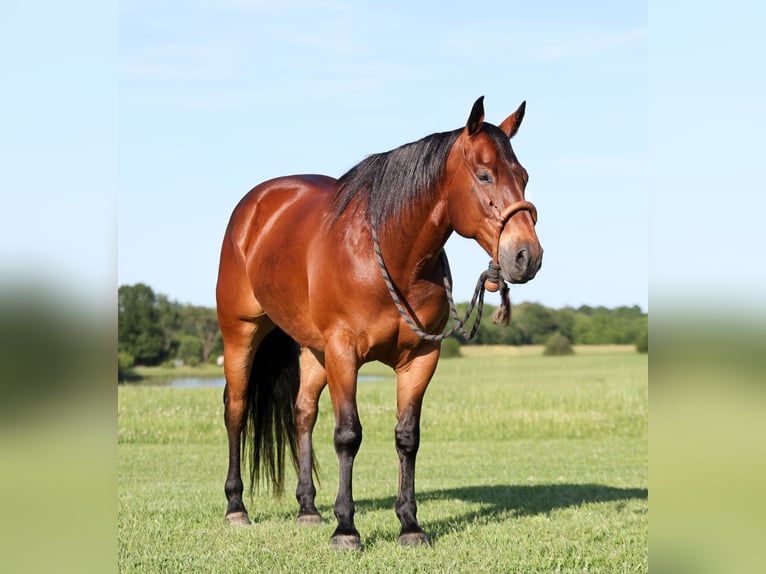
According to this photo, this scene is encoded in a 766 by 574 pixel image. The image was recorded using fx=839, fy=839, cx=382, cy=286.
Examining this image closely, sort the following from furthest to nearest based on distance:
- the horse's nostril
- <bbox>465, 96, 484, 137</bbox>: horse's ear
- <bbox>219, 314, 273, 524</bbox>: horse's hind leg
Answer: <bbox>219, 314, 273, 524</bbox>: horse's hind leg, <bbox>465, 96, 484, 137</bbox>: horse's ear, the horse's nostril

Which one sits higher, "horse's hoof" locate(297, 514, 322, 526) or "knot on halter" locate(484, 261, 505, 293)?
"knot on halter" locate(484, 261, 505, 293)

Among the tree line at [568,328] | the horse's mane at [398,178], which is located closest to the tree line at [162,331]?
the tree line at [568,328]

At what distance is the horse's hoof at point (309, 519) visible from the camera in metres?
6.92

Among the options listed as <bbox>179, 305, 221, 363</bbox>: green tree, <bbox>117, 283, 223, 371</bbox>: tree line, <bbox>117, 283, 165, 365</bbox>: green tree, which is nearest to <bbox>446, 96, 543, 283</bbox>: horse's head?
<bbox>117, 283, 223, 371</bbox>: tree line

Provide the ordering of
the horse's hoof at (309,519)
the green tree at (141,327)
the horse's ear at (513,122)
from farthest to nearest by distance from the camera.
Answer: the green tree at (141,327)
the horse's hoof at (309,519)
the horse's ear at (513,122)

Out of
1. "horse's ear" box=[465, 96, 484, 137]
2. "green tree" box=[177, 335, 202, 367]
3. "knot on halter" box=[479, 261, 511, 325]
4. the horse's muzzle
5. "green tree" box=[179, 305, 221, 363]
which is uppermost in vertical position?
"horse's ear" box=[465, 96, 484, 137]

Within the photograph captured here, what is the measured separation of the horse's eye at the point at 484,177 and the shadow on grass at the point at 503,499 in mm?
2665

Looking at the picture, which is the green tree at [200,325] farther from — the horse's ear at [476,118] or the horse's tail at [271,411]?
the horse's ear at [476,118]

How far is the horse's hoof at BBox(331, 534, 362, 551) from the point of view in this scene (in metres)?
5.64

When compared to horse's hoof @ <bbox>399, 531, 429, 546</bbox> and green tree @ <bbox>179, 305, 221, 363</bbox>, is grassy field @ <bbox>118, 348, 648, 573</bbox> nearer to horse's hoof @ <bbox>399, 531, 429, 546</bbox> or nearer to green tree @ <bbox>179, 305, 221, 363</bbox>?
horse's hoof @ <bbox>399, 531, 429, 546</bbox>

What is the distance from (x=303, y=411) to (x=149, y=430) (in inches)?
368

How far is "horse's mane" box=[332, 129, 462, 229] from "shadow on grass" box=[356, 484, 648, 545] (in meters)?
2.39
